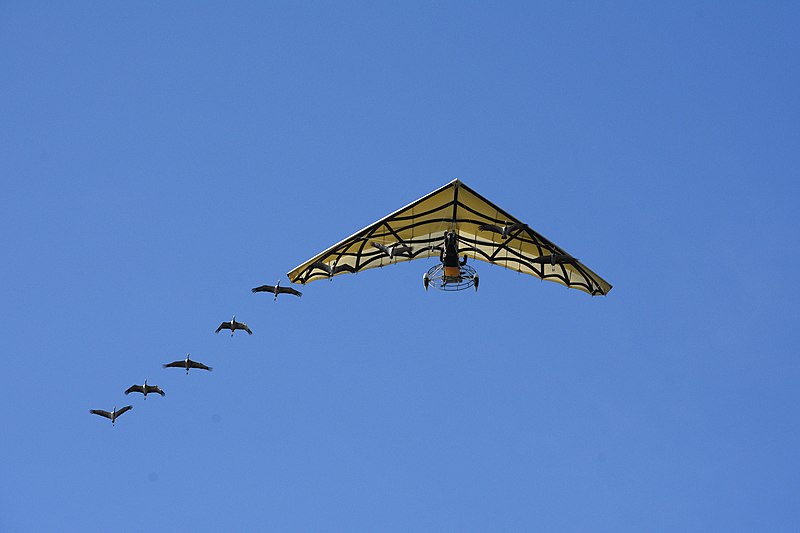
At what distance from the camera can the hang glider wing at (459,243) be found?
56.5 m

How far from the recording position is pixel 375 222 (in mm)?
57281

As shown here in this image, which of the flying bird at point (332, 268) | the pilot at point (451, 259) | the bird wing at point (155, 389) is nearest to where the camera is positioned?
the pilot at point (451, 259)

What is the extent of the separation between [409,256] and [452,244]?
17.0 feet

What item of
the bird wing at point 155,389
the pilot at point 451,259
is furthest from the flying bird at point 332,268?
the bird wing at point 155,389

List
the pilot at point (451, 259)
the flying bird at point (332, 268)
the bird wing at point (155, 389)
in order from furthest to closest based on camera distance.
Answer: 1. the flying bird at point (332, 268)
2. the bird wing at point (155, 389)
3. the pilot at point (451, 259)

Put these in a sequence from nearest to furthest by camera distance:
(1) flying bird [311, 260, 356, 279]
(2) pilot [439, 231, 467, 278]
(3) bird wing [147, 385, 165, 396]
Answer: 1. (2) pilot [439, 231, 467, 278]
2. (3) bird wing [147, 385, 165, 396]
3. (1) flying bird [311, 260, 356, 279]

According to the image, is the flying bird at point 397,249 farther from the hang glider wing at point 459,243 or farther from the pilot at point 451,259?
the pilot at point 451,259

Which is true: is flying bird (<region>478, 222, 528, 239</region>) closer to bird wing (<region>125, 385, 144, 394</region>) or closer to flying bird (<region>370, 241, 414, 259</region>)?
flying bird (<region>370, 241, 414, 259</region>)

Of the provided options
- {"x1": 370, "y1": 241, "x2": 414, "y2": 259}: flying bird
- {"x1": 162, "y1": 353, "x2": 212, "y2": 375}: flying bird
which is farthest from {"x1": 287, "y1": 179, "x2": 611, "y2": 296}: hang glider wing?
{"x1": 162, "y1": 353, "x2": 212, "y2": 375}: flying bird

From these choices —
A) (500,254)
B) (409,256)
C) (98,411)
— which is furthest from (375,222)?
(98,411)

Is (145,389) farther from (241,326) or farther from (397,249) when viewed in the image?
(397,249)

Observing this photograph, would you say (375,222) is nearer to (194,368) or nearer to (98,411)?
(194,368)

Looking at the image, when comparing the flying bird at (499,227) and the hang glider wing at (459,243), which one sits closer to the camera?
the flying bird at (499,227)

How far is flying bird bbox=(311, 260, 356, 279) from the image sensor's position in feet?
198
